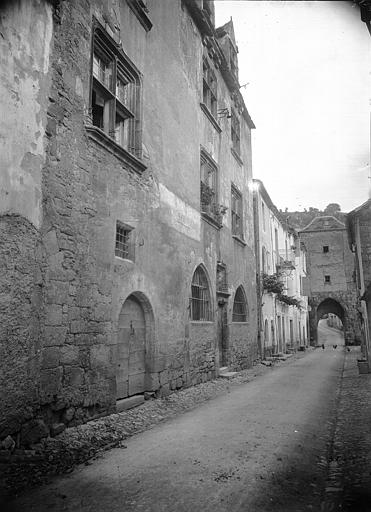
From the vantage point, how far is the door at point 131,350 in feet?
23.9

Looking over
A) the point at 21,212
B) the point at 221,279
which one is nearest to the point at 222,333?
the point at 221,279

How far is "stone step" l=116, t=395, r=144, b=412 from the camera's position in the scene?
272 inches

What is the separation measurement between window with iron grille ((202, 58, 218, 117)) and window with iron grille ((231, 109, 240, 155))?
2278 mm

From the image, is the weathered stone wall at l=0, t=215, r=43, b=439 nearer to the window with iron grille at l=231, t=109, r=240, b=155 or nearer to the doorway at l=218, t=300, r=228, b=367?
the doorway at l=218, t=300, r=228, b=367

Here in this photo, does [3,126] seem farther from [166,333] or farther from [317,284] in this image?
[317,284]

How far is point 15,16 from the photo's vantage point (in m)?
4.95

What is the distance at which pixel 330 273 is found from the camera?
40.4 metres

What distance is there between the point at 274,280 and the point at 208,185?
8.84 m

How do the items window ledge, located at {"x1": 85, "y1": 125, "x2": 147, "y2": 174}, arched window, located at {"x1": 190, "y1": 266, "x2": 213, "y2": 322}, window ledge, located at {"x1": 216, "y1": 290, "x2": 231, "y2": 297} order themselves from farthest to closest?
window ledge, located at {"x1": 216, "y1": 290, "x2": 231, "y2": 297}
arched window, located at {"x1": 190, "y1": 266, "x2": 213, "y2": 322}
window ledge, located at {"x1": 85, "y1": 125, "x2": 147, "y2": 174}

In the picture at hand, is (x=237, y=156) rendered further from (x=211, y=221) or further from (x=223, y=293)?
(x=223, y=293)

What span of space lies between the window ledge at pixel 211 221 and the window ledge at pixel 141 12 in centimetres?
493

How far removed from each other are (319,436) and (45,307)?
13.9 feet

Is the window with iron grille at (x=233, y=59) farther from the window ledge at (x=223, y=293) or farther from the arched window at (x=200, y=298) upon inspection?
the arched window at (x=200, y=298)

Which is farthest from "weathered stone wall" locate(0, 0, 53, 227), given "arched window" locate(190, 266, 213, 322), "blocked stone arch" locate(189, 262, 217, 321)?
"arched window" locate(190, 266, 213, 322)
